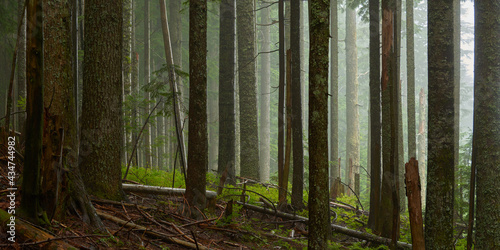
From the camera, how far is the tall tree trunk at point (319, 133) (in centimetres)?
465

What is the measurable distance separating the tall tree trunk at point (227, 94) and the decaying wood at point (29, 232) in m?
6.53

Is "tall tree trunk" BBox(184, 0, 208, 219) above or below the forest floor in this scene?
above

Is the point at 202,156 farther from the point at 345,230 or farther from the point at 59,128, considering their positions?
the point at 345,230

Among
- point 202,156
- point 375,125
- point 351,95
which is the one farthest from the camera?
point 351,95

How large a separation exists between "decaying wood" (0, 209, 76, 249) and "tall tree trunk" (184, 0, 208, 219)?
2783mm

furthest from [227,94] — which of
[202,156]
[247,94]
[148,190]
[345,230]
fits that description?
[345,230]

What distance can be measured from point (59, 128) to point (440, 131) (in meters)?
5.05

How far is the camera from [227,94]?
1063 cm

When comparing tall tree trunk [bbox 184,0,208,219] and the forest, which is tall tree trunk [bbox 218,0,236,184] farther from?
tall tree trunk [bbox 184,0,208,219]

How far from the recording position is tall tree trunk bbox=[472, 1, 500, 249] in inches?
236

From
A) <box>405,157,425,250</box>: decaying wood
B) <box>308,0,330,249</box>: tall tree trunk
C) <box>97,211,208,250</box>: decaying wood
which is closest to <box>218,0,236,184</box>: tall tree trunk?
<box>97,211,208,250</box>: decaying wood

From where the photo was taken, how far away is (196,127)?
6.13 m

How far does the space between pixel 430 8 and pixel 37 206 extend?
19.5 feet

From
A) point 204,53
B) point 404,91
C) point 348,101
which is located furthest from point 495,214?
point 404,91
